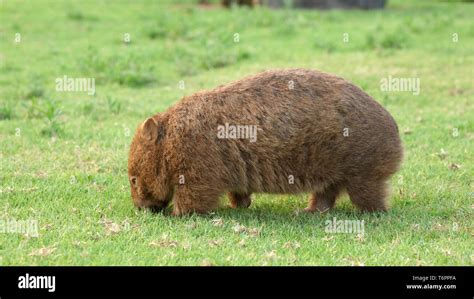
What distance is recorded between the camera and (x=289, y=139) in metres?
7.11

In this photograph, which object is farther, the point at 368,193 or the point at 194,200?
the point at 368,193

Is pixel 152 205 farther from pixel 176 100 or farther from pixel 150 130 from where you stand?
pixel 176 100

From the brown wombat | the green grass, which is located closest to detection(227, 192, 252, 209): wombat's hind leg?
the green grass

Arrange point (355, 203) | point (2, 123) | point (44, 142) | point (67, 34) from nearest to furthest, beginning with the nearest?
point (355, 203), point (44, 142), point (2, 123), point (67, 34)

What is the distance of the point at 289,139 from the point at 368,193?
922mm

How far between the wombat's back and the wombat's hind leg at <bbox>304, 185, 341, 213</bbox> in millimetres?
189

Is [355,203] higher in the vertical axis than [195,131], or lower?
lower

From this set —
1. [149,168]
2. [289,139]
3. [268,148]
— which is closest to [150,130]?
[149,168]

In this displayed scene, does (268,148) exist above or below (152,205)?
above

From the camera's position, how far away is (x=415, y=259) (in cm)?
602

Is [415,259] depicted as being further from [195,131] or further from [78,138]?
[78,138]

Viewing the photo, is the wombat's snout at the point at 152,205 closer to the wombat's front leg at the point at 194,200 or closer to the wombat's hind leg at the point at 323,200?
the wombat's front leg at the point at 194,200
